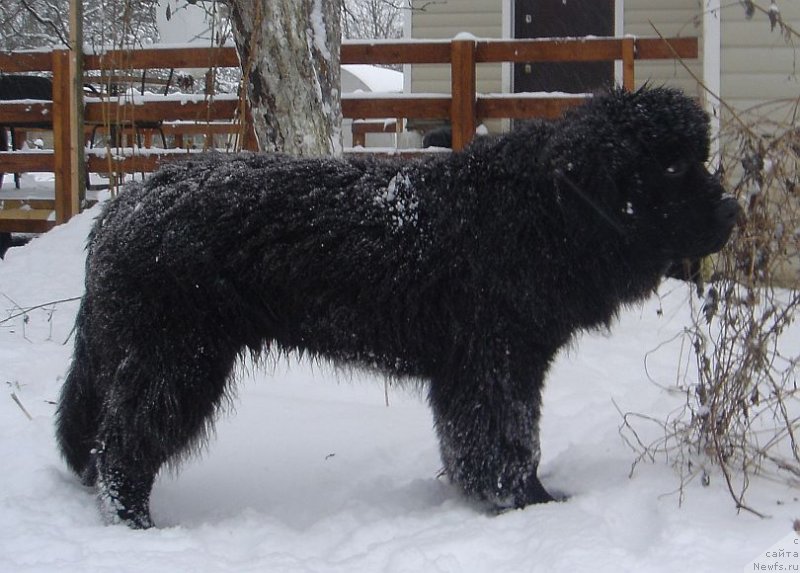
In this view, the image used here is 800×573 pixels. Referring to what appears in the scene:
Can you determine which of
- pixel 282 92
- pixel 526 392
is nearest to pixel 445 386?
pixel 526 392

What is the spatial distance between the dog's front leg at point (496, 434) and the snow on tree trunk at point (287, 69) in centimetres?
257

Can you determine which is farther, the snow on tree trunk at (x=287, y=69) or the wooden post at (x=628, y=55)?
the wooden post at (x=628, y=55)

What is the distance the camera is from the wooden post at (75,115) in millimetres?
8180

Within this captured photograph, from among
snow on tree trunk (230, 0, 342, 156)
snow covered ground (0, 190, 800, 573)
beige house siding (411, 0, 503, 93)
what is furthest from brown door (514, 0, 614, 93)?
snow covered ground (0, 190, 800, 573)

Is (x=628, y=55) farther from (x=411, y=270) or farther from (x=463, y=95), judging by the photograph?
(x=411, y=270)

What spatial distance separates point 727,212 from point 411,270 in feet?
4.12

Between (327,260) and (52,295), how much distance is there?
177 inches

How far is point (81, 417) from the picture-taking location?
11.4 ft

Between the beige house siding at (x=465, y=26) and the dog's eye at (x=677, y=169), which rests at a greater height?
the beige house siding at (x=465, y=26)

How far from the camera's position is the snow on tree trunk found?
5.29 metres

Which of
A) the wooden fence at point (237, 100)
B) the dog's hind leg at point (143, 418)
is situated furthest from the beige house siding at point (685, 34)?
the dog's hind leg at point (143, 418)

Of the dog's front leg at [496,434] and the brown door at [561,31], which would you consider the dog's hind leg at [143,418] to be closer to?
the dog's front leg at [496,434]

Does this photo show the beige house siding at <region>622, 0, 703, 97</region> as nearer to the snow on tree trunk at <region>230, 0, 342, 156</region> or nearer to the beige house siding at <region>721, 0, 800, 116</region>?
the beige house siding at <region>721, 0, 800, 116</region>

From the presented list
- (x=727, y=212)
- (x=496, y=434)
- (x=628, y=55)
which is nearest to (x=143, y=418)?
(x=496, y=434)
